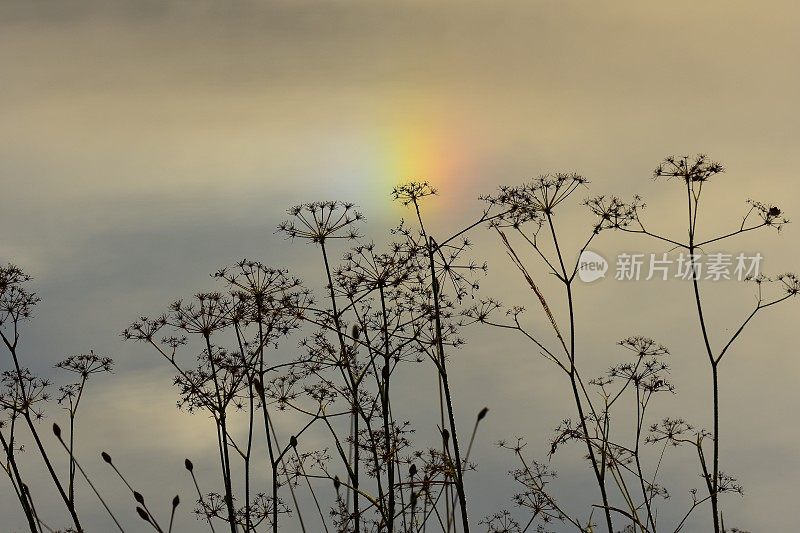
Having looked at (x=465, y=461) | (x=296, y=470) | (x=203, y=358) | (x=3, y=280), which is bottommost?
(x=465, y=461)

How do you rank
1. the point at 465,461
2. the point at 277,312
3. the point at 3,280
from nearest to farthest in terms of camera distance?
the point at 465,461 → the point at 277,312 → the point at 3,280

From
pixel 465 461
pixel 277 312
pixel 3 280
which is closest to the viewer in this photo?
pixel 465 461

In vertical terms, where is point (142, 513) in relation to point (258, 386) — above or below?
below

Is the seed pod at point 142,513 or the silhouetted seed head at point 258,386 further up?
the silhouetted seed head at point 258,386

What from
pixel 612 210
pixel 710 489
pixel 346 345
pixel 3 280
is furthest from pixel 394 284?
pixel 3 280

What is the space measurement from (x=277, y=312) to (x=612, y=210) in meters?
2.77

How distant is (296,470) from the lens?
7117 mm

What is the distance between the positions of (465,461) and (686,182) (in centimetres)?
315

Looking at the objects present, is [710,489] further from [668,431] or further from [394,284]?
[394,284]

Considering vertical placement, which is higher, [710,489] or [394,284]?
[394,284]

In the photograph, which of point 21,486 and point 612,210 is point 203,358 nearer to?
point 21,486

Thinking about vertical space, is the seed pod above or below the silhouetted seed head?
below

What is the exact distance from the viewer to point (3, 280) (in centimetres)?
767

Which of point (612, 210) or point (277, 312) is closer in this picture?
point (277, 312)
